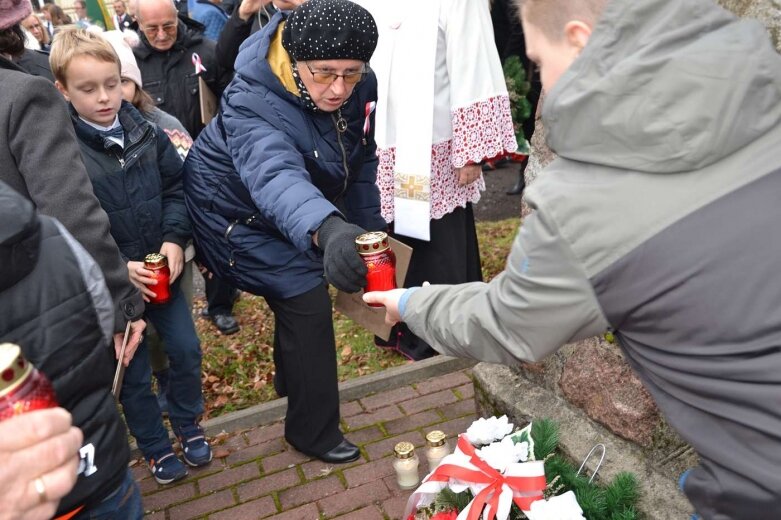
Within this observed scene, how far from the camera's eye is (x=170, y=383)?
3.37 meters

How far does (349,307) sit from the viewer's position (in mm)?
3025

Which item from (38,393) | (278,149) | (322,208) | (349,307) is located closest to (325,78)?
(278,149)

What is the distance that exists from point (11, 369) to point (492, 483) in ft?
5.39

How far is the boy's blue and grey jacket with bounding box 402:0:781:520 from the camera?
1.39 meters

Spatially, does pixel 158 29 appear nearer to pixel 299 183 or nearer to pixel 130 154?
pixel 130 154

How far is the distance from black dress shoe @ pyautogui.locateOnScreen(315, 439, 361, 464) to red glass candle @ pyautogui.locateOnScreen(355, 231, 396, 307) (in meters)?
1.24

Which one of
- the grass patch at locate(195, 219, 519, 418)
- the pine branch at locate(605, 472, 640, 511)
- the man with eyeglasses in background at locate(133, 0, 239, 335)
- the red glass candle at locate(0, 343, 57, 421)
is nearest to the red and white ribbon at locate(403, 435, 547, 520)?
the pine branch at locate(605, 472, 640, 511)

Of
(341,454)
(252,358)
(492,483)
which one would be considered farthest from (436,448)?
(252,358)

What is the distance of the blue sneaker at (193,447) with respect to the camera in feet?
11.3

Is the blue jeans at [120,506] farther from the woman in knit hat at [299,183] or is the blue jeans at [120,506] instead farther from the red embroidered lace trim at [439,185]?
the red embroidered lace trim at [439,185]

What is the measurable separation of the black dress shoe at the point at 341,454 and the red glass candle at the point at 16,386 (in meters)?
2.22

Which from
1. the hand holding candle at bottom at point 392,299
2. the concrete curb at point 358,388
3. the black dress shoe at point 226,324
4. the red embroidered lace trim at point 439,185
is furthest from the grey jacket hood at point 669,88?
A: the black dress shoe at point 226,324

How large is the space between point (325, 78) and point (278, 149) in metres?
0.32

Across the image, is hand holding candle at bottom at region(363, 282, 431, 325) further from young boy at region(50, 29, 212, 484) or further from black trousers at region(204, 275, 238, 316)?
black trousers at region(204, 275, 238, 316)
